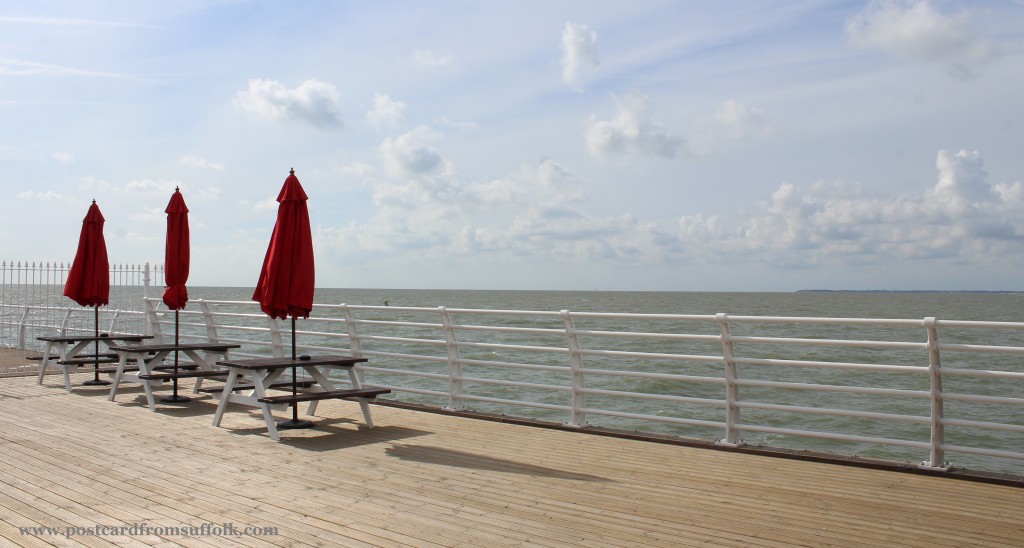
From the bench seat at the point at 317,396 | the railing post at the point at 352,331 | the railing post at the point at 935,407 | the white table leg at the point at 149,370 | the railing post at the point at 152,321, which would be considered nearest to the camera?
the railing post at the point at 935,407

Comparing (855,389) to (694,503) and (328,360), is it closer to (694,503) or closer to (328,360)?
(694,503)

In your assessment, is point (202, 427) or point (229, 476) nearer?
point (229, 476)

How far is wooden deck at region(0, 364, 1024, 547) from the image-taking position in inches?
164

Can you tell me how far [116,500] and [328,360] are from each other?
269 cm

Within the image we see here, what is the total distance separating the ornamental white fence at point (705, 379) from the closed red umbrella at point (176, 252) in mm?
688

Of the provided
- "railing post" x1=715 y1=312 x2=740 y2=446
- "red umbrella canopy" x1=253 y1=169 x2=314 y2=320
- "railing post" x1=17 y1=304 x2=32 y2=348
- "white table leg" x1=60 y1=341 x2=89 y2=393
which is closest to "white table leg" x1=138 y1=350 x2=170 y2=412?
"white table leg" x1=60 y1=341 x2=89 y2=393

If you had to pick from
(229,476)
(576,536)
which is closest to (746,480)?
(576,536)

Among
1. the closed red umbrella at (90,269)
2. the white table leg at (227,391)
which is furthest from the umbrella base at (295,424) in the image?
the closed red umbrella at (90,269)

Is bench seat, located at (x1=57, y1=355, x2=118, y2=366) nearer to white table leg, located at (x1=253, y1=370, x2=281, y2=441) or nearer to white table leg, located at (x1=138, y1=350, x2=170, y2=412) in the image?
white table leg, located at (x1=138, y1=350, x2=170, y2=412)

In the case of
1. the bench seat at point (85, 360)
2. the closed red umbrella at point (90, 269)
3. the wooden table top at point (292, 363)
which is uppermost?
the closed red umbrella at point (90, 269)

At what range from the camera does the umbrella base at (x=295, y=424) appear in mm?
7293

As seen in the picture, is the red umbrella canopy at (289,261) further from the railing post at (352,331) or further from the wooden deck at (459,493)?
the railing post at (352,331)

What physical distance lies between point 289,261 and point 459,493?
3.25 metres

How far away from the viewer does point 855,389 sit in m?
5.95
